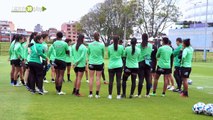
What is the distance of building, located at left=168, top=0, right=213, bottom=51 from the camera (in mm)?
91375

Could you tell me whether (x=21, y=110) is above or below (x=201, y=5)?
below

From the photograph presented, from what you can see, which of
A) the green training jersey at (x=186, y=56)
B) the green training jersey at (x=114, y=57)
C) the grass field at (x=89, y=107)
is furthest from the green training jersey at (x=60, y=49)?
the green training jersey at (x=186, y=56)

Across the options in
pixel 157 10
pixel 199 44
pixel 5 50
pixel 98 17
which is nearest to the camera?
pixel 5 50

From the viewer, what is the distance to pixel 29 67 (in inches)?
498

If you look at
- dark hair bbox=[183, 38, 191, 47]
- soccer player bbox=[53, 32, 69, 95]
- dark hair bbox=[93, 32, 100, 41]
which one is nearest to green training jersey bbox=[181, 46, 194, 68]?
dark hair bbox=[183, 38, 191, 47]

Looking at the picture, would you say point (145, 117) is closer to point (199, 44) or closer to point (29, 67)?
point (29, 67)

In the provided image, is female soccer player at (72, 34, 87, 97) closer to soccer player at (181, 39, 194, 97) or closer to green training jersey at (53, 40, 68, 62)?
green training jersey at (53, 40, 68, 62)

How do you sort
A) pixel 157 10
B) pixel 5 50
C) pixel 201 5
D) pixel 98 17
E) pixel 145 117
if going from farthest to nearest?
pixel 201 5
pixel 98 17
pixel 157 10
pixel 5 50
pixel 145 117

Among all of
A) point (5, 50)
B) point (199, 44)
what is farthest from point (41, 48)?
point (199, 44)

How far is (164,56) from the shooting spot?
12961 millimetres

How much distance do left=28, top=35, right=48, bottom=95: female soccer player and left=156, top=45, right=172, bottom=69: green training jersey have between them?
398 centimetres

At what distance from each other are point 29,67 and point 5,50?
1825 inches

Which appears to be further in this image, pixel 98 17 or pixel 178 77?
pixel 98 17

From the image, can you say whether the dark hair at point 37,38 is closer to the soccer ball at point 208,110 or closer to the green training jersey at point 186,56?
the green training jersey at point 186,56
